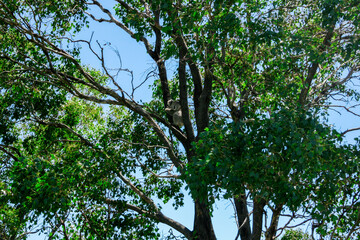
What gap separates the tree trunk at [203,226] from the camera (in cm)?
1019

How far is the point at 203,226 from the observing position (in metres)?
10.2

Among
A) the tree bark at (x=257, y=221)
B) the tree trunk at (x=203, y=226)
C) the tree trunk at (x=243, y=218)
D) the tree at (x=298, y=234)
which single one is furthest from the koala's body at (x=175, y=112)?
the tree at (x=298, y=234)

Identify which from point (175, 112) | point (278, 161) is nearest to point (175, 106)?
point (175, 112)

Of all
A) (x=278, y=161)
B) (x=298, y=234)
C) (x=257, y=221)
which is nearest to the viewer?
(x=278, y=161)

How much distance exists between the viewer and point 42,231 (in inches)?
420

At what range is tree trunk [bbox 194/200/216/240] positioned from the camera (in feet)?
33.4

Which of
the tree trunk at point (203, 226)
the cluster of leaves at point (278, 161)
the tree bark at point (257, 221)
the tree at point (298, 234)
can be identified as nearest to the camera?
the cluster of leaves at point (278, 161)

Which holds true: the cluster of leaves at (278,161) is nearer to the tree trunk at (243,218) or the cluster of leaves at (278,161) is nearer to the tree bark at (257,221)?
the tree bark at (257,221)

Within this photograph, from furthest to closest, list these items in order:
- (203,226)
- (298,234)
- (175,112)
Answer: (298,234) < (175,112) < (203,226)

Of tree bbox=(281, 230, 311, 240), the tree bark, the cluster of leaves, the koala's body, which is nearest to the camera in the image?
the cluster of leaves

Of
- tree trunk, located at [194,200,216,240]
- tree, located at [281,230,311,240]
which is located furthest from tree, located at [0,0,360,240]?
tree, located at [281,230,311,240]

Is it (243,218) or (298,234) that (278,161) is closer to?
(243,218)

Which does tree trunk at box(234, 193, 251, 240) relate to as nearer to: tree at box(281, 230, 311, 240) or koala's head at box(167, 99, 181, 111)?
koala's head at box(167, 99, 181, 111)

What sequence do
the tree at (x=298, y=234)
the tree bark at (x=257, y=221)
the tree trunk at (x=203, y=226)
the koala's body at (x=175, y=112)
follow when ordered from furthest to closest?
the tree at (x=298, y=234), the koala's body at (x=175, y=112), the tree trunk at (x=203, y=226), the tree bark at (x=257, y=221)
